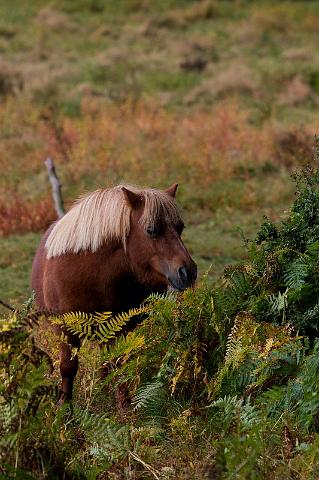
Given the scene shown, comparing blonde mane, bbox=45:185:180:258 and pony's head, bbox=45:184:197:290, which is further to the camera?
blonde mane, bbox=45:185:180:258

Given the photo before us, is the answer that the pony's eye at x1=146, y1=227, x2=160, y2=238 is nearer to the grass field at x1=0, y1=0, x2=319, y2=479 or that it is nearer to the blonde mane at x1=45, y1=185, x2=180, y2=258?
the blonde mane at x1=45, y1=185, x2=180, y2=258

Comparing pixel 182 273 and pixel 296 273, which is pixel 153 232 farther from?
Result: pixel 296 273

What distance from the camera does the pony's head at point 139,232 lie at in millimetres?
5191

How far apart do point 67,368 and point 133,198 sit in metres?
1.22

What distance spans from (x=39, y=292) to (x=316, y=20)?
1145 inches

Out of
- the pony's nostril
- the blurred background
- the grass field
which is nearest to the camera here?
the pony's nostril

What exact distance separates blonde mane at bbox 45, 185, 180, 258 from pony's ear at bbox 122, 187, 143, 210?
0.13ft

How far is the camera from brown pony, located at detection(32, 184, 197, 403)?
5.28m

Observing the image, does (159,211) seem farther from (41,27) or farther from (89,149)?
(41,27)

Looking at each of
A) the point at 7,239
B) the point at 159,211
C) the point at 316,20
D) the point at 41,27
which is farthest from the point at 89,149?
the point at 316,20

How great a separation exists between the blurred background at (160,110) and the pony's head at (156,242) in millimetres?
894

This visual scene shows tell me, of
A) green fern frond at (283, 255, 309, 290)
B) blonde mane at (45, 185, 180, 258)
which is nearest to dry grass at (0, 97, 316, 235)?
blonde mane at (45, 185, 180, 258)

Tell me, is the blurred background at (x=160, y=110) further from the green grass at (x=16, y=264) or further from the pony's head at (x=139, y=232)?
the pony's head at (x=139, y=232)

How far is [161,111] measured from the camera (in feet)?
59.0
